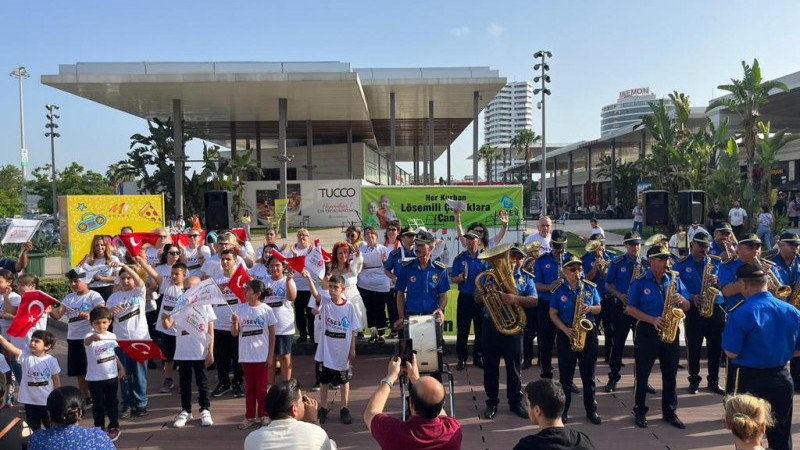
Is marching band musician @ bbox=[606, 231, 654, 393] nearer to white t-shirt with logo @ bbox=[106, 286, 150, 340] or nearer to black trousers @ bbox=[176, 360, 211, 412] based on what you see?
black trousers @ bbox=[176, 360, 211, 412]

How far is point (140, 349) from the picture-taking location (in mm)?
6090

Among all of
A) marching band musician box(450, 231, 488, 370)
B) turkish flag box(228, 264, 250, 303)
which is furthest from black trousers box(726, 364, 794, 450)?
turkish flag box(228, 264, 250, 303)

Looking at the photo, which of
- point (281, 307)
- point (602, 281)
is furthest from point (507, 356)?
point (281, 307)

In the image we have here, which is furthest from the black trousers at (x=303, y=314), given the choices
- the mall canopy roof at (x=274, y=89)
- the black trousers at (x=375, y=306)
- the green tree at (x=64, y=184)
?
the green tree at (x=64, y=184)

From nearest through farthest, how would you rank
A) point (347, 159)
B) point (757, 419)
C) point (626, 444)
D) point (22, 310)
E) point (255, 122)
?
point (757, 419), point (626, 444), point (22, 310), point (255, 122), point (347, 159)

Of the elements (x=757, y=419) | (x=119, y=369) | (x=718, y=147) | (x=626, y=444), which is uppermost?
(x=718, y=147)

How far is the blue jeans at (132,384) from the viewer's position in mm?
6406

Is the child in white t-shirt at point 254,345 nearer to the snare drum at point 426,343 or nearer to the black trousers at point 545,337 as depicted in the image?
the snare drum at point 426,343

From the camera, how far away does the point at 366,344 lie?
29.4 ft

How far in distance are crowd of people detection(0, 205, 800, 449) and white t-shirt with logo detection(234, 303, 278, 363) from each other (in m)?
0.01

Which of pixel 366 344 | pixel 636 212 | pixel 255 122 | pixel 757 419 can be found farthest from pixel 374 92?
pixel 757 419

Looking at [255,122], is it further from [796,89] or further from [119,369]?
[119,369]

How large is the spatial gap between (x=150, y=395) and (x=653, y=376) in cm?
648

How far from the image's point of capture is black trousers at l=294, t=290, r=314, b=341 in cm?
876
